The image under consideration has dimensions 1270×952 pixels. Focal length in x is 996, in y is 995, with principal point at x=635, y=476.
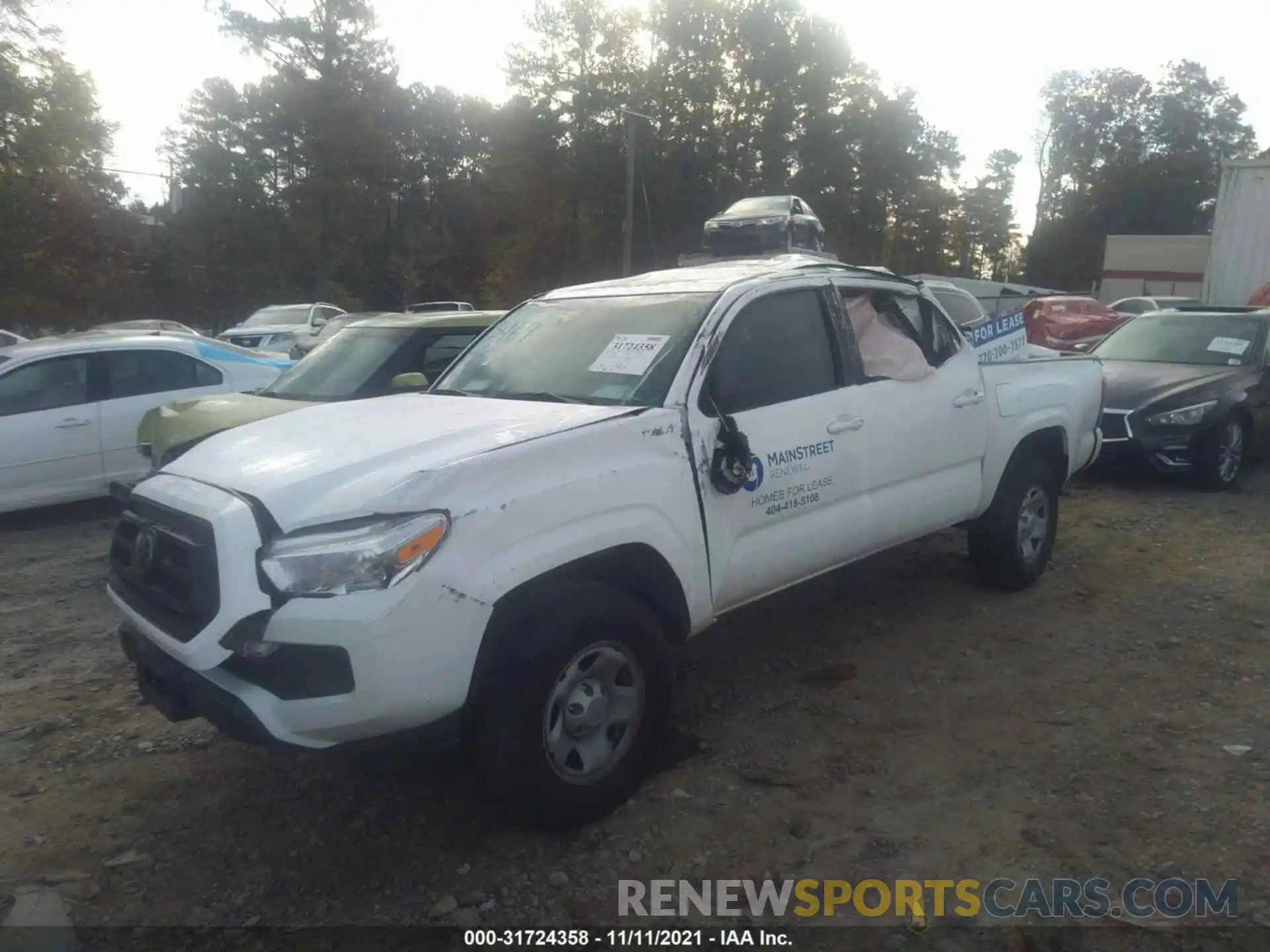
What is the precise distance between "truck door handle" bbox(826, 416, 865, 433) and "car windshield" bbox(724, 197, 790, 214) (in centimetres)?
1559

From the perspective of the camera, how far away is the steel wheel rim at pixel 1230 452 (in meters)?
8.67

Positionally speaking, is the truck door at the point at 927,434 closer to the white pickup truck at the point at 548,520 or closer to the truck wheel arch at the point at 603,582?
the white pickup truck at the point at 548,520

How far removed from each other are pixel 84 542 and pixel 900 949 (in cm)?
693

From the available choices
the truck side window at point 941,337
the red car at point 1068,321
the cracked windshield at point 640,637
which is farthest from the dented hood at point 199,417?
the red car at point 1068,321

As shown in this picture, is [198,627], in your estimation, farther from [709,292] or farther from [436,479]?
[709,292]

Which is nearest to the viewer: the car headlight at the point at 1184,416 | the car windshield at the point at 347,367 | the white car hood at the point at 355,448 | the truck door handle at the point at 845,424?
the white car hood at the point at 355,448

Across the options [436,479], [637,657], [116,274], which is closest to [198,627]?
[436,479]

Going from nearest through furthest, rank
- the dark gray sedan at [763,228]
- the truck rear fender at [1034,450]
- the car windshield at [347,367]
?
the truck rear fender at [1034,450]
the car windshield at [347,367]
the dark gray sedan at [763,228]

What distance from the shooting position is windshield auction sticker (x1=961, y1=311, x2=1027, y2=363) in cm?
595

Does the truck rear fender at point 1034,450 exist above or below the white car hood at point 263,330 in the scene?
above

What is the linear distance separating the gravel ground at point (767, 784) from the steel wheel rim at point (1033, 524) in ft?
1.02

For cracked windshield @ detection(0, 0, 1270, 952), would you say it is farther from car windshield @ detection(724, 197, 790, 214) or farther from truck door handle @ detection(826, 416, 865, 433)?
car windshield @ detection(724, 197, 790, 214)

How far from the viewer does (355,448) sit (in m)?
3.44

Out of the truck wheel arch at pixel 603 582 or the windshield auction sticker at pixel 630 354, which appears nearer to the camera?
the truck wheel arch at pixel 603 582
